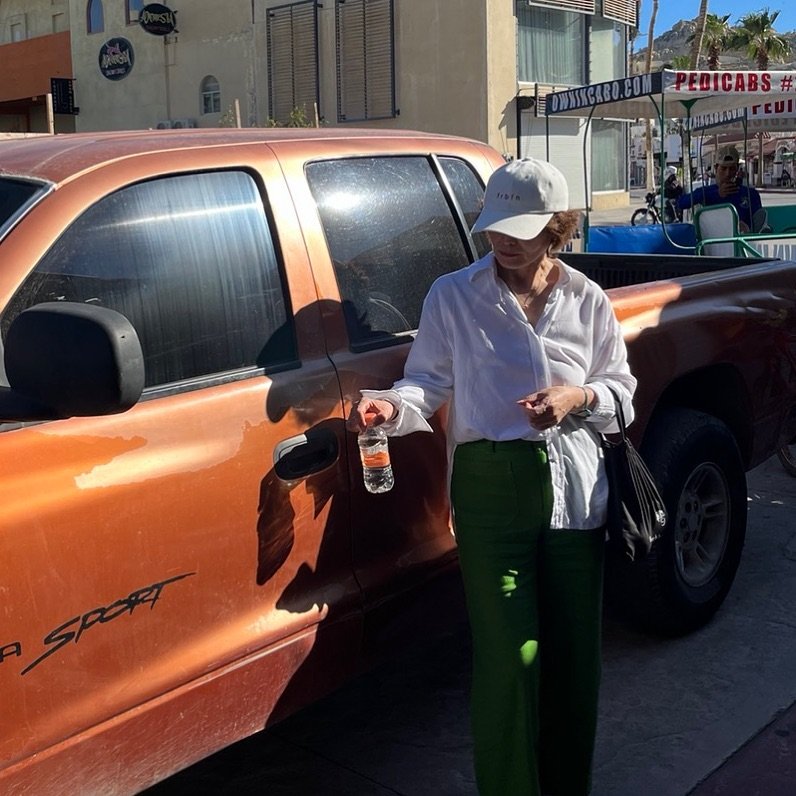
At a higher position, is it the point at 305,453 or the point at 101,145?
the point at 101,145

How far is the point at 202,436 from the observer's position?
8.16 ft

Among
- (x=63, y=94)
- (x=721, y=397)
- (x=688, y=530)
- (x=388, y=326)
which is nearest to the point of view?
(x=388, y=326)

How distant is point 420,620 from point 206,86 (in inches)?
1257

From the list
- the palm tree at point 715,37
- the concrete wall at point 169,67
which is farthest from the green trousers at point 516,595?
the palm tree at point 715,37

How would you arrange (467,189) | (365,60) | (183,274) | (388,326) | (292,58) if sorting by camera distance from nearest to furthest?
1. (183,274)
2. (388,326)
3. (467,189)
4. (365,60)
5. (292,58)

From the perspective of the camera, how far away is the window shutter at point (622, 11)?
1168 inches

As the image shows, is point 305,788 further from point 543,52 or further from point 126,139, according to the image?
point 543,52

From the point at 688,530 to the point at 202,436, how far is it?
86.5 inches

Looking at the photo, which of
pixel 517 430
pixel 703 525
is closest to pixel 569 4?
pixel 703 525

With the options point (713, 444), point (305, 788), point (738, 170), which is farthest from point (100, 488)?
point (738, 170)

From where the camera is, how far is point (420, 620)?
3.13 m

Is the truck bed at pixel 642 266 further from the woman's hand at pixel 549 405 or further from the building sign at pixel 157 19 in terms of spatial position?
the building sign at pixel 157 19

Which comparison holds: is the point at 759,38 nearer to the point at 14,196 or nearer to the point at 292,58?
the point at 292,58

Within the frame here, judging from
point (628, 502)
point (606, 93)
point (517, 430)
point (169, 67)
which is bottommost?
point (628, 502)
